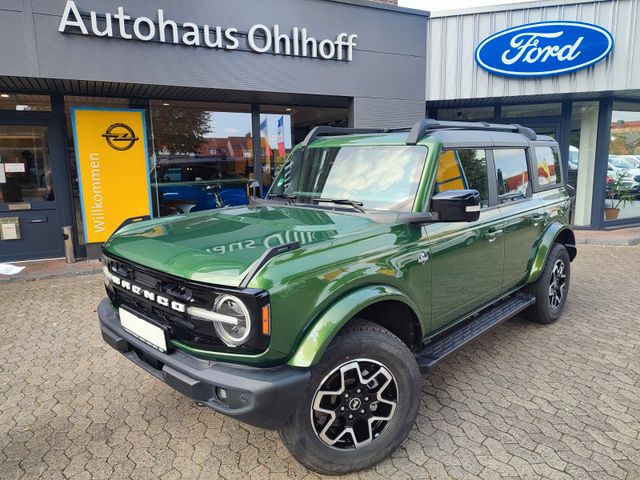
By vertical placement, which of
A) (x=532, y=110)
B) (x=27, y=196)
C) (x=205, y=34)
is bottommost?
(x=27, y=196)

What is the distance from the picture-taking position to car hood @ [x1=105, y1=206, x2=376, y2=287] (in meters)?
2.29

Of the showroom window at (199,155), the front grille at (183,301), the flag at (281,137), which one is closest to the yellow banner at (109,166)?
the showroom window at (199,155)

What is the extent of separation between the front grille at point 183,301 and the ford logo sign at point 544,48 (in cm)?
897

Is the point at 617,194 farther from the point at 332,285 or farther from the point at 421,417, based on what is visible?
the point at 332,285

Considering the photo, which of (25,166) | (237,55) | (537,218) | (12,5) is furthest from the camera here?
(25,166)

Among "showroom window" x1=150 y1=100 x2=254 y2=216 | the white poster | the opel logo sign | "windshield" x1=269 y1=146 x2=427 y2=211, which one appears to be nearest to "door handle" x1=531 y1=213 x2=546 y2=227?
"windshield" x1=269 y1=146 x2=427 y2=211

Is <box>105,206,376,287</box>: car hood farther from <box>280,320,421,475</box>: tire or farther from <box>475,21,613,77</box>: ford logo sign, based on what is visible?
<box>475,21,613,77</box>: ford logo sign

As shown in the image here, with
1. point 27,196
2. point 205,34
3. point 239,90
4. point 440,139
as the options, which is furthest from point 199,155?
point 440,139

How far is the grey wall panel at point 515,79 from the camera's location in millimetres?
8711

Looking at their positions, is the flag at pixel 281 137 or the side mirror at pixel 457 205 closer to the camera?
the side mirror at pixel 457 205

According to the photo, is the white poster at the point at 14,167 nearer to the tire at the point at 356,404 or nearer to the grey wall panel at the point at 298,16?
the grey wall panel at the point at 298,16

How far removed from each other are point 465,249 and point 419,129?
972 mm

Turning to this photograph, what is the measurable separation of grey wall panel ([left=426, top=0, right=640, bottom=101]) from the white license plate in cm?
874

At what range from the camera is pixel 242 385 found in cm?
212
